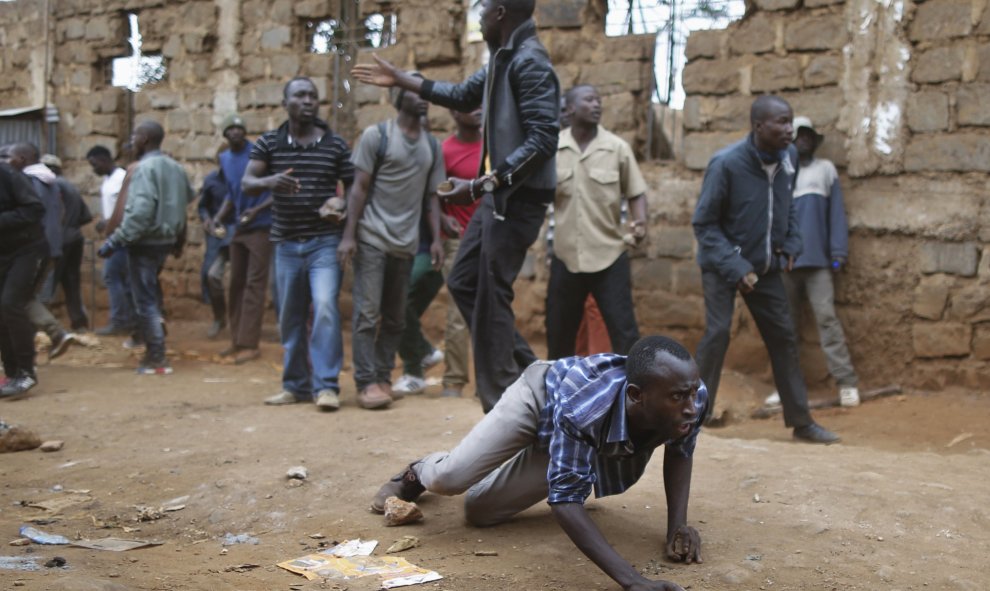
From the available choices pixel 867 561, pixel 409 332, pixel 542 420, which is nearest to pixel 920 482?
pixel 867 561

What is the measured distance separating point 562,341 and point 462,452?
2.42 metres

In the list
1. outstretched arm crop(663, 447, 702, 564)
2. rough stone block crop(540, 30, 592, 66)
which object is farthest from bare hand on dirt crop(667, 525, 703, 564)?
rough stone block crop(540, 30, 592, 66)

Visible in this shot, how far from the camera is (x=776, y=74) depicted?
24.7ft

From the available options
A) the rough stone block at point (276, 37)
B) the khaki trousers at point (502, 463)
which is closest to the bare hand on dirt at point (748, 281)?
the khaki trousers at point (502, 463)

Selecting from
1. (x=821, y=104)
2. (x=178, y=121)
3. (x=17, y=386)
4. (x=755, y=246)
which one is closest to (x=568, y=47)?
(x=821, y=104)

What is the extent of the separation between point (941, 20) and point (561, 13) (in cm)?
283

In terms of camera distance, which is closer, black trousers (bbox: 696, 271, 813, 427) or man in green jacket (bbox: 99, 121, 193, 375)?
black trousers (bbox: 696, 271, 813, 427)

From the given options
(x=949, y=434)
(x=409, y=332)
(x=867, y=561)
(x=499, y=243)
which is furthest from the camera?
(x=409, y=332)

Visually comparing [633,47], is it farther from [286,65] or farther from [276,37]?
[276,37]

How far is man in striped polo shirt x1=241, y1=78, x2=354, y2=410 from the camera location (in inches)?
251

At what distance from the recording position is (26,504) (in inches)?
179

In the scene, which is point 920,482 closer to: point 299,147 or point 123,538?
point 123,538

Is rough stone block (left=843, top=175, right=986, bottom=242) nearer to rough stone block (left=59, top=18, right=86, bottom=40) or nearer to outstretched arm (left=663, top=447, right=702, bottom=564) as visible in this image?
outstretched arm (left=663, top=447, right=702, bottom=564)

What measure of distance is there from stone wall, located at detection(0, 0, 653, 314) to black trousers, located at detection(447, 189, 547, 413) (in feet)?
11.3
